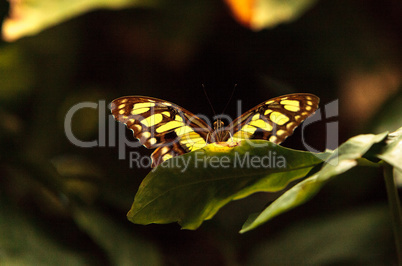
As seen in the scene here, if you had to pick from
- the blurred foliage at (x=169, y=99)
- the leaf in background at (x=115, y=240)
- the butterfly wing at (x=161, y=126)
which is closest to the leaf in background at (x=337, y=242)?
the blurred foliage at (x=169, y=99)

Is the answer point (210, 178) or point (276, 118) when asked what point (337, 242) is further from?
point (210, 178)

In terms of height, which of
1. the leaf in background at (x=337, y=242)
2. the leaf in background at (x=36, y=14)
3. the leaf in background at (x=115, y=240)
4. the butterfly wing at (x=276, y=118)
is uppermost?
the leaf in background at (x=36, y=14)

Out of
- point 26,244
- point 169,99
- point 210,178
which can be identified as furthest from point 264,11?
point 26,244

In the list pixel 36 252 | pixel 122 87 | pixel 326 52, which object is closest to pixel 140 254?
pixel 36 252

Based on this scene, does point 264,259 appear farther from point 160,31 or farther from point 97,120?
point 160,31

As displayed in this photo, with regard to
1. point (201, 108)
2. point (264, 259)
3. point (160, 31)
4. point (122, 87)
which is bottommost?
point (264, 259)

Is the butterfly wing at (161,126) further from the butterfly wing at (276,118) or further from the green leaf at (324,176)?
the green leaf at (324,176)

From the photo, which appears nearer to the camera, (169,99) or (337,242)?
(337,242)
